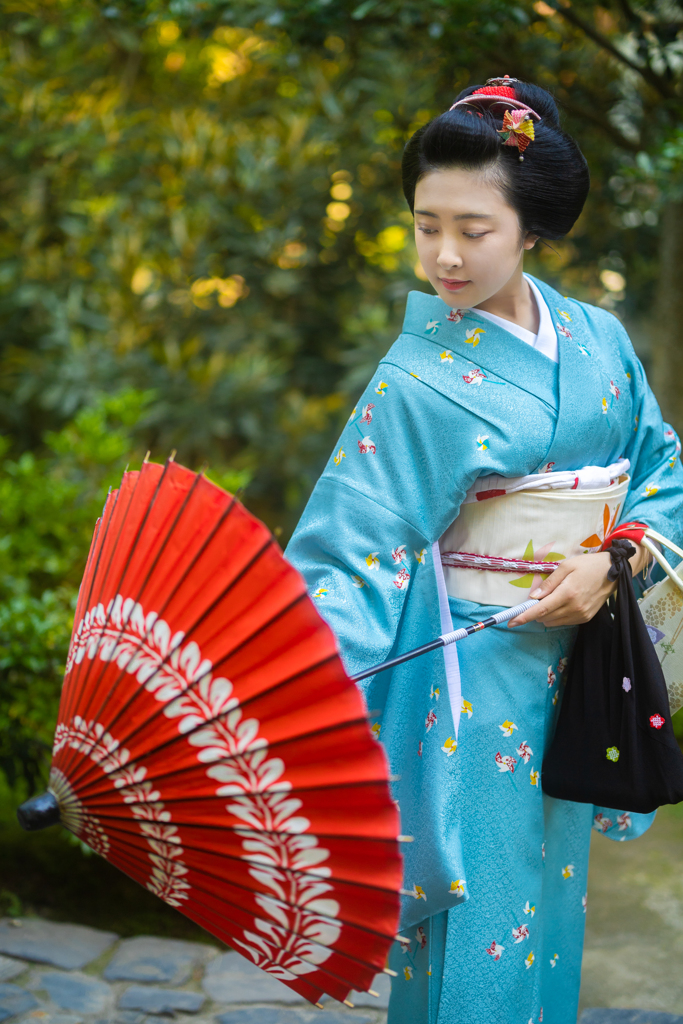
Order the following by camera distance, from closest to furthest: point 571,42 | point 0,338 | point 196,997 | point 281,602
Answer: point 281,602 → point 196,997 → point 571,42 → point 0,338

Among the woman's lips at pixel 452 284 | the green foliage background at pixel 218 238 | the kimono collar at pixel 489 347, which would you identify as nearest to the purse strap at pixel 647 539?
the kimono collar at pixel 489 347

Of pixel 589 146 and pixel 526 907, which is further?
pixel 589 146

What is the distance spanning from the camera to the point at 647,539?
166 cm

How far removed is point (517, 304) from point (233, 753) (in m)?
1.03

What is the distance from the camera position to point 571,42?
141 inches

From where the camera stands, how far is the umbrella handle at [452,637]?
1368 mm

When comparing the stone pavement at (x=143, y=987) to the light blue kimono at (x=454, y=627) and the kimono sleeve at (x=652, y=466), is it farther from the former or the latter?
the kimono sleeve at (x=652, y=466)

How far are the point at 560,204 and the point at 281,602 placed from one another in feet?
3.04

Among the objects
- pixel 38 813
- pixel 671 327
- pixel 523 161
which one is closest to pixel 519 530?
pixel 523 161

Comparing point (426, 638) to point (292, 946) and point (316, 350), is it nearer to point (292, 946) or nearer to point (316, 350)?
point (292, 946)

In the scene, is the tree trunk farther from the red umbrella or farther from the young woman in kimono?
the red umbrella

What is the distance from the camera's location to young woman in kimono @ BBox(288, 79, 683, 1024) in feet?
4.94

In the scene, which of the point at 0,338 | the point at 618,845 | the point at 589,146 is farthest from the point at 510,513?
the point at 0,338

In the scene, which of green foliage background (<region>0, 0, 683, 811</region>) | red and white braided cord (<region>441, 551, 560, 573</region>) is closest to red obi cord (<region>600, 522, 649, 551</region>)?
red and white braided cord (<region>441, 551, 560, 573</region>)
